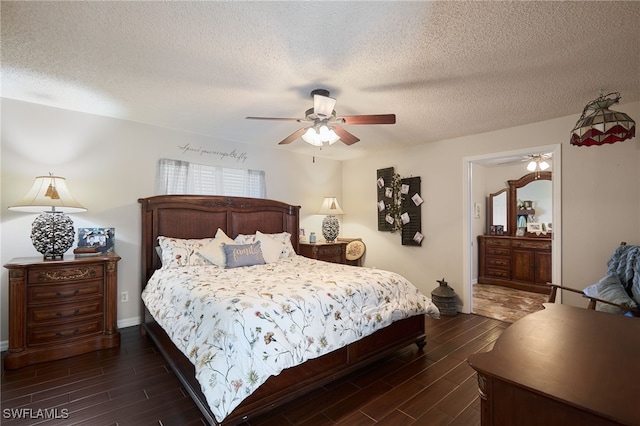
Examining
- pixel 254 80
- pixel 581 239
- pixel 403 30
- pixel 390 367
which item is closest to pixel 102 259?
pixel 254 80

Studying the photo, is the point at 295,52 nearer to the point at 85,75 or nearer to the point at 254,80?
the point at 254,80

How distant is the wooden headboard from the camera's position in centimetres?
356

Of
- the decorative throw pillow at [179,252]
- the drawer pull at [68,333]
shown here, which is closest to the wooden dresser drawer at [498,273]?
the decorative throw pillow at [179,252]

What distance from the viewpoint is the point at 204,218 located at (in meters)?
3.93

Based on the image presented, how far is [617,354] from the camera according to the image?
110cm

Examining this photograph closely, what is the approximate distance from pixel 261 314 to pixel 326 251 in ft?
9.62

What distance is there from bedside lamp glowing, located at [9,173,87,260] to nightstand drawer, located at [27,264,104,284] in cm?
21

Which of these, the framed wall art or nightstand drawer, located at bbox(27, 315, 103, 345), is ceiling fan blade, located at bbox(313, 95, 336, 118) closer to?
the framed wall art

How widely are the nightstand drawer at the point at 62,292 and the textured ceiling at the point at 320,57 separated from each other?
1.83 metres

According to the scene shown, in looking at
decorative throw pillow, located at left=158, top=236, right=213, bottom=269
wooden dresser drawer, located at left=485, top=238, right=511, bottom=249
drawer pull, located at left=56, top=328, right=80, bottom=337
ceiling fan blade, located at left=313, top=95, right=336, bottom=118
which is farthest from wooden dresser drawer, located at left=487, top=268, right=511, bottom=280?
drawer pull, located at left=56, top=328, right=80, bottom=337

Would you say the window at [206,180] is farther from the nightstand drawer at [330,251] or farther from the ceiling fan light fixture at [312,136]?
the ceiling fan light fixture at [312,136]

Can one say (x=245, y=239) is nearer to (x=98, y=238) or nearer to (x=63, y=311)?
(x=98, y=238)

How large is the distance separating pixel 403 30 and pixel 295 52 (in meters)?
0.73

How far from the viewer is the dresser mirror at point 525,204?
18.0 feet
